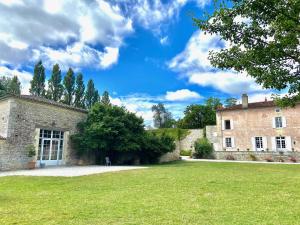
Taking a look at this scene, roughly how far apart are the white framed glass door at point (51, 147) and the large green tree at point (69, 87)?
882 inches

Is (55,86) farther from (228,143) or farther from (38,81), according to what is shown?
(228,143)

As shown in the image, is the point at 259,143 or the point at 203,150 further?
the point at 259,143

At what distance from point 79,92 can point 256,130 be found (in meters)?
26.9

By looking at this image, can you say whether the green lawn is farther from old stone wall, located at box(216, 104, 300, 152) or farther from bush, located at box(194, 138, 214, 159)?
old stone wall, located at box(216, 104, 300, 152)

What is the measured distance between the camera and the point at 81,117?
18203 mm

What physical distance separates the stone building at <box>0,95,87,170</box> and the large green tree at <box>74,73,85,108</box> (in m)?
22.0

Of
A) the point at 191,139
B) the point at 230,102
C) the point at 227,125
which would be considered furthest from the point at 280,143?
the point at 230,102

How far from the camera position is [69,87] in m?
38.4

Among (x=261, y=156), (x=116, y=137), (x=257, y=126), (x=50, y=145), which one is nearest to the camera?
(x=50, y=145)

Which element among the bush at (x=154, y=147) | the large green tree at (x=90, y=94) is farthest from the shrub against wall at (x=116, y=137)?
the large green tree at (x=90, y=94)

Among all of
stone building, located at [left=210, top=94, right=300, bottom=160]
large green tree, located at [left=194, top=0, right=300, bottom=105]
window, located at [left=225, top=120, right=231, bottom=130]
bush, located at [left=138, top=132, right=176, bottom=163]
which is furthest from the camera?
window, located at [left=225, top=120, right=231, bottom=130]

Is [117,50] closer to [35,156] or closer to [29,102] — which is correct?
[29,102]

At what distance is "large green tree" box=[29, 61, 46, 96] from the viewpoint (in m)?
36.9

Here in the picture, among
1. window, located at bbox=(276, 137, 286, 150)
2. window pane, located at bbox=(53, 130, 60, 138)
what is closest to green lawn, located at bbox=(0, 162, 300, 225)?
window pane, located at bbox=(53, 130, 60, 138)
